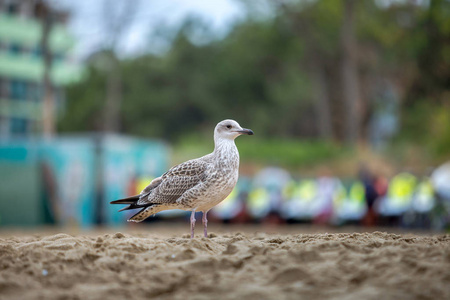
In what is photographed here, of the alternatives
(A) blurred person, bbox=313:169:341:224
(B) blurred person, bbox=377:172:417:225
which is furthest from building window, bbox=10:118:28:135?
(B) blurred person, bbox=377:172:417:225

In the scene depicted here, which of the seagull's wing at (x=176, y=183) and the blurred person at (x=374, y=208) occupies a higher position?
the seagull's wing at (x=176, y=183)

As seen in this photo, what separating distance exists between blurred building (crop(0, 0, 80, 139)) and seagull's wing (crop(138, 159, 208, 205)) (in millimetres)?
49266

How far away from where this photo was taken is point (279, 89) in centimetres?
5009

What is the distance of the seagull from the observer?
675 cm

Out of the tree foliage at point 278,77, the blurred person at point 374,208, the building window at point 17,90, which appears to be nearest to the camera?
the blurred person at point 374,208

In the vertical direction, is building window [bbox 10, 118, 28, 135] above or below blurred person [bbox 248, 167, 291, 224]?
above

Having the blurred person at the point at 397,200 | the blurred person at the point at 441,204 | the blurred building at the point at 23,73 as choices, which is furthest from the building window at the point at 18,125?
the blurred person at the point at 441,204

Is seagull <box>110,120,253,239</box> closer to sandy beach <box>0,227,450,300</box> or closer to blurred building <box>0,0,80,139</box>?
sandy beach <box>0,227,450,300</box>

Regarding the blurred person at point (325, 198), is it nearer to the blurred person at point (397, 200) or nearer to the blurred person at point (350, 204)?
the blurred person at point (350, 204)

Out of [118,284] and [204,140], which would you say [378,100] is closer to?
[204,140]

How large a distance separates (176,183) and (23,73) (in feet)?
182

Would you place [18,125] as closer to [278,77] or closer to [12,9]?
[12,9]

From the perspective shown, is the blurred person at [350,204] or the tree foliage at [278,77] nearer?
the blurred person at [350,204]

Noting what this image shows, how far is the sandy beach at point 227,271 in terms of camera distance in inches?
164
